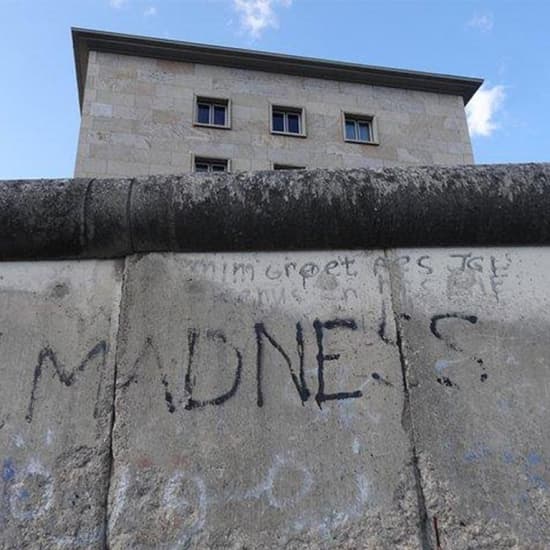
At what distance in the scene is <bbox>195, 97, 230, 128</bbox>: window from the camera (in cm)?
1736

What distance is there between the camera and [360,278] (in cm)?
236

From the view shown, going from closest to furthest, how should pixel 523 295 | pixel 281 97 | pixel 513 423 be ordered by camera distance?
pixel 513 423 → pixel 523 295 → pixel 281 97

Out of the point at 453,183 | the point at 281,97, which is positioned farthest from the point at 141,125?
Answer: the point at 453,183

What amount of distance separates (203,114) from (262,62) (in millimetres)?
2691

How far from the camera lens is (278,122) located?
17797mm

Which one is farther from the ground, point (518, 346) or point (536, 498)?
point (518, 346)

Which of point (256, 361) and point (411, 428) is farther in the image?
point (256, 361)

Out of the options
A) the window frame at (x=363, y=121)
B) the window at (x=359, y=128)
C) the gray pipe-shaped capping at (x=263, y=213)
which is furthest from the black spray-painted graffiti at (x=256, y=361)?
the window at (x=359, y=128)

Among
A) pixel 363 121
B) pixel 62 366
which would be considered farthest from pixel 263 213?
pixel 363 121

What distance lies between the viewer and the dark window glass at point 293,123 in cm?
1777

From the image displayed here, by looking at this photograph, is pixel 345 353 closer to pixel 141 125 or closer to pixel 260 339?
pixel 260 339

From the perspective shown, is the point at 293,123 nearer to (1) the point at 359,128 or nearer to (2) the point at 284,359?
(1) the point at 359,128

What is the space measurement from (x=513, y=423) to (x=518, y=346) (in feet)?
0.99

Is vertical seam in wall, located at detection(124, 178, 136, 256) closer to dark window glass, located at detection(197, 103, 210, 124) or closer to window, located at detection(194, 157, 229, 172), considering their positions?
window, located at detection(194, 157, 229, 172)
